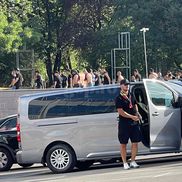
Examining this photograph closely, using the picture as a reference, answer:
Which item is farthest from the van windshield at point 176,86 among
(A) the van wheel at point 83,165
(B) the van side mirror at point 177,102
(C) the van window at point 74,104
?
(A) the van wheel at point 83,165

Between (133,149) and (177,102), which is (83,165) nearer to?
(133,149)

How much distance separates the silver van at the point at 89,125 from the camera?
13.8 m

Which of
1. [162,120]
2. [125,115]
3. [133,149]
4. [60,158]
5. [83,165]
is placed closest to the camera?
[125,115]

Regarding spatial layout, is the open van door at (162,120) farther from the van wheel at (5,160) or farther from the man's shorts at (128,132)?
the van wheel at (5,160)

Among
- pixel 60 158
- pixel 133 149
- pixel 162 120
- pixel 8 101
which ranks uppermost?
pixel 8 101

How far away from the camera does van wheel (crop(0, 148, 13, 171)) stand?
1639 centimetres

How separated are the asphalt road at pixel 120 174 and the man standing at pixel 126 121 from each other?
494mm

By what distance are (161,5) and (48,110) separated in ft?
125

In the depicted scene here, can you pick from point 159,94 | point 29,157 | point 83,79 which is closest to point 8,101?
point 83,79

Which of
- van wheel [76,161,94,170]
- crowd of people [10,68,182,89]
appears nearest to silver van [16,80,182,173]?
van wheel [76,161,94,170]

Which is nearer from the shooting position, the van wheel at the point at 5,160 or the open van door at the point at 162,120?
the open van door at the point at 162,120

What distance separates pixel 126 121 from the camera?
1329 centimetres

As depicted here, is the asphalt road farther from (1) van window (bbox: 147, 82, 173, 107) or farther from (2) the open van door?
(1) van window (bbox: 147, 82, 173, 107)

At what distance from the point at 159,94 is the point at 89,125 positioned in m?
1.68
